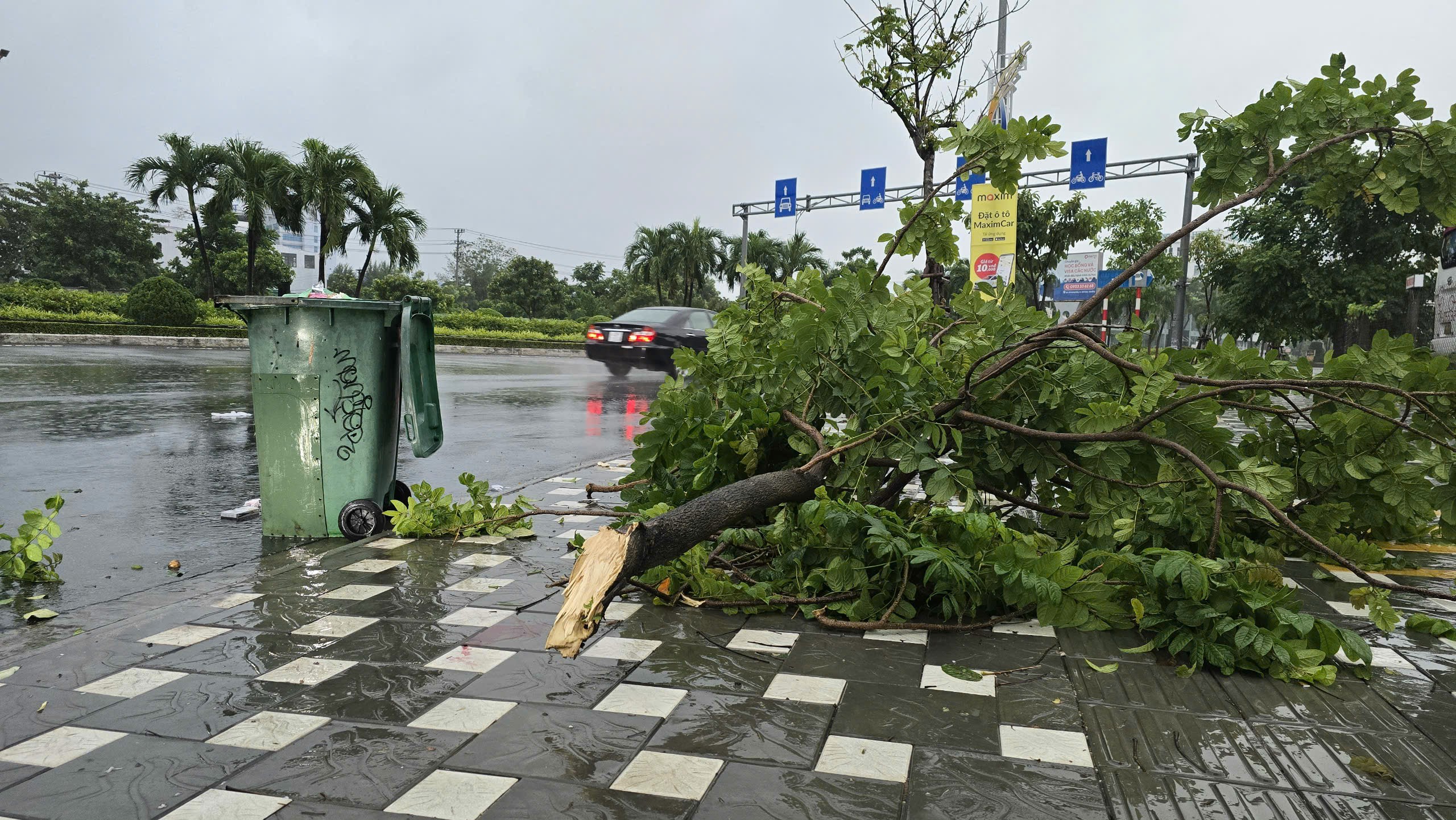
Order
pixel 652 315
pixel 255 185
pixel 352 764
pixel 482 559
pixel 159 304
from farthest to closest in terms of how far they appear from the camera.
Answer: pixel 255 185 → pixel 159 304 → pixel 652 315 → pixel 482 559 → pixel 352 764

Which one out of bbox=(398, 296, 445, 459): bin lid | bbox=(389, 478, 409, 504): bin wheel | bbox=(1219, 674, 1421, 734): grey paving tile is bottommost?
bbox=(1219, 674, 1421, 734): grey paving tile

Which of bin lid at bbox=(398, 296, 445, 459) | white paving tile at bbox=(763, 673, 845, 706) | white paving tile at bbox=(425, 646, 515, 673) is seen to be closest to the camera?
white paving tile at bbox=(763, 673, 845, 706)

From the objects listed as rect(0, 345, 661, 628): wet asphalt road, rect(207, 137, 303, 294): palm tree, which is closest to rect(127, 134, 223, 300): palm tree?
rect(207, 137, 303, 294): palm tree

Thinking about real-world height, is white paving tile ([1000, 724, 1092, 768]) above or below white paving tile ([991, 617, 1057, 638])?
above

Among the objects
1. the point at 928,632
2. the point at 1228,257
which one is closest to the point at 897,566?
the point at 928,632

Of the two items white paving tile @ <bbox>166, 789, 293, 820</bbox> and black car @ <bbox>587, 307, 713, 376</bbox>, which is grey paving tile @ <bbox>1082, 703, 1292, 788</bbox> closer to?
white paving tile @ <bbox>166, 789, 293, 820</bbox>

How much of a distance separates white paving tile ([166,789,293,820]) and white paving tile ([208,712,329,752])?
23 cm

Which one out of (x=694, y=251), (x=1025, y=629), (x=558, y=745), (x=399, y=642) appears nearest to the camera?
(x=558, y=745)

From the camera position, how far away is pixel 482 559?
445 centimetres

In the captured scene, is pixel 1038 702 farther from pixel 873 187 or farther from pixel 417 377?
pixel 873 187

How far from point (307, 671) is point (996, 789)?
210 centimetres

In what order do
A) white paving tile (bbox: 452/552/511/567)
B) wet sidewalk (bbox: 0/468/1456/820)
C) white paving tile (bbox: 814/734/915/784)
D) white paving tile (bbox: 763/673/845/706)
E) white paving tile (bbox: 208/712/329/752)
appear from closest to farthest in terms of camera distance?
wet sidewalk (bbox: 0/468/1456/820)
white paving tile (bbox: 814/734/915/784)
white paving tile (bbox: 208/712/329/752)
white paving tile (bbox: 763/673/845/706)
white paving tile (bbox: 452/552/511/567)

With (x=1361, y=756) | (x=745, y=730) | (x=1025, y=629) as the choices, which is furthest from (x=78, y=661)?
(x=1361, y=756)

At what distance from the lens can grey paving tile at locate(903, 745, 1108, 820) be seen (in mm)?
2076
